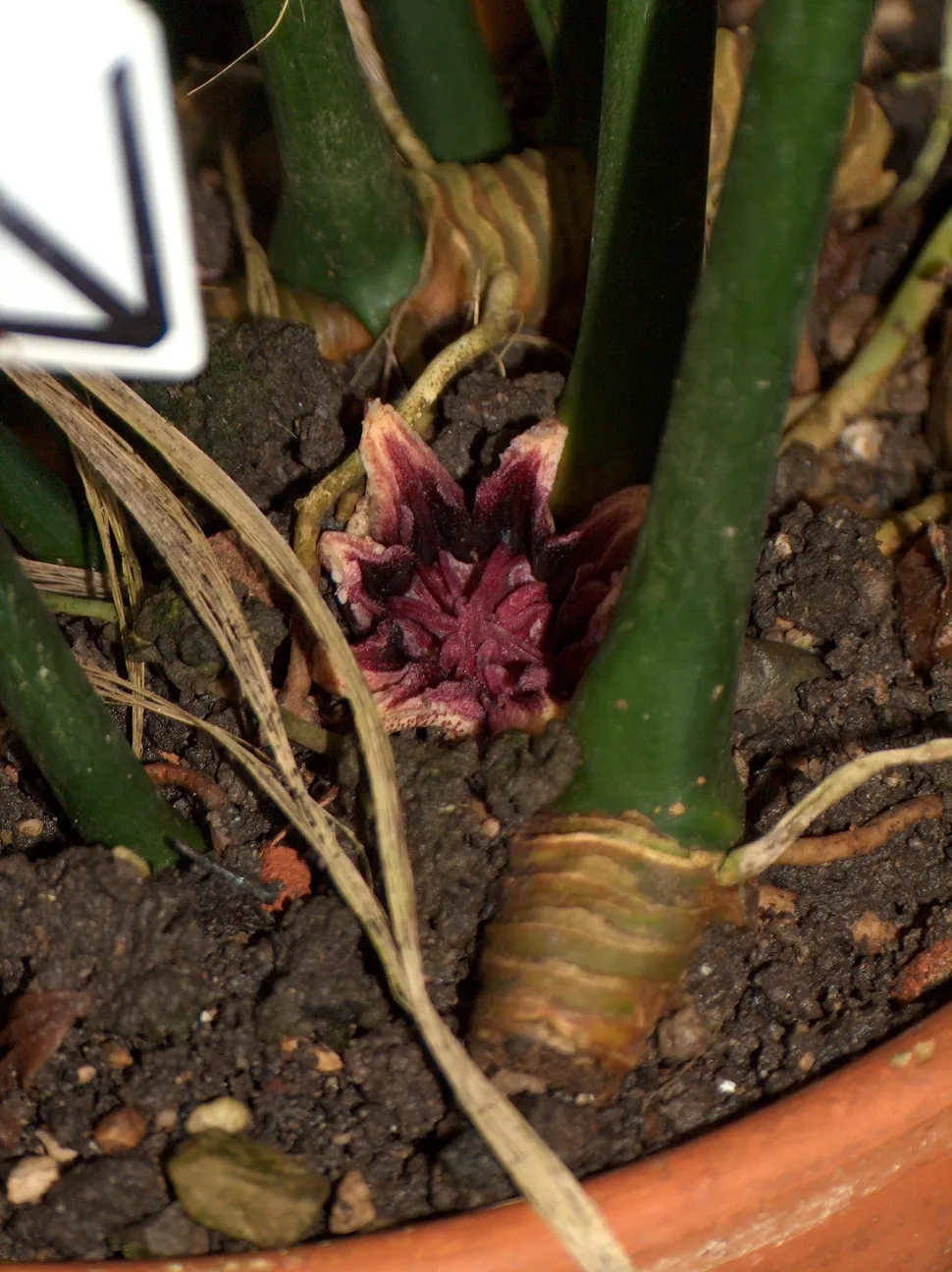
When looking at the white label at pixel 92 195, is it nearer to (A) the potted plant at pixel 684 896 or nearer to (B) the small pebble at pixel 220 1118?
(A) the potted plant at pixel 684 896

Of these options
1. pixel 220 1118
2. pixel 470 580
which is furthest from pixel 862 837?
pixel 220 1118

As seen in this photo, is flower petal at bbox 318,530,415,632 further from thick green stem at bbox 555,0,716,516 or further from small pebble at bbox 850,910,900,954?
small pebble at bbox 850,910,900,954

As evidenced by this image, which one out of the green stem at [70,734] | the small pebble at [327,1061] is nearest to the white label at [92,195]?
the green stem at [70,734]

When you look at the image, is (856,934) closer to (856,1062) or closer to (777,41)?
(856,1062)

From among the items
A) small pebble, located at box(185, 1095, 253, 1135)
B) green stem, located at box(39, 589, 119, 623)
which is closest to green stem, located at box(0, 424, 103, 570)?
green stem, located at box(39, 589, 119, 623)

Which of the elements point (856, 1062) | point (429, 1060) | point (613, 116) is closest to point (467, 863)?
point (429, 1060)

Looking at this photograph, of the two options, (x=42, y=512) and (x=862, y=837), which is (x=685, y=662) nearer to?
(x=862, y=837)
